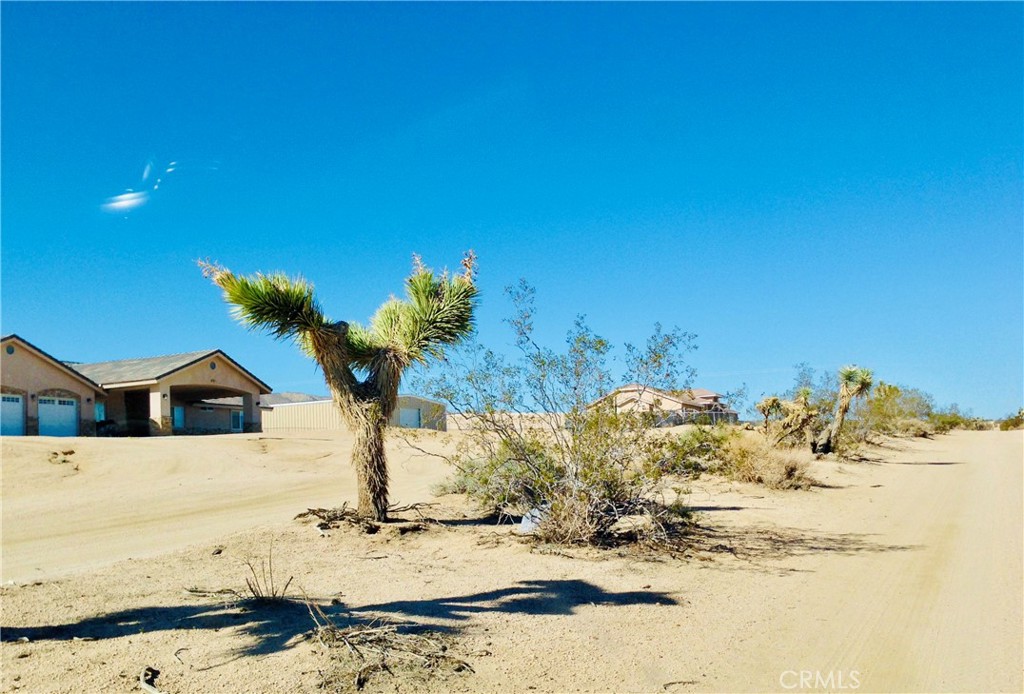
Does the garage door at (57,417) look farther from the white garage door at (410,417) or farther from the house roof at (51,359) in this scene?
the white garage door at (410,417)

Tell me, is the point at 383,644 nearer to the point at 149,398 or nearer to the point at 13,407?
the point at 13,407

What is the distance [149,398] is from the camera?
35000mm

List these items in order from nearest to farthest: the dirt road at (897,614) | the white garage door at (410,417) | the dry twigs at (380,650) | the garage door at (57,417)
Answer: the dry twigs at (380,650)
the dirt road at (897,614)
the garage door at (57,417)
the white garage door at (410,417)

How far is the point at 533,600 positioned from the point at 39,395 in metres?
29.1

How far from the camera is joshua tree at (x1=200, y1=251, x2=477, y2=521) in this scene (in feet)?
36.9

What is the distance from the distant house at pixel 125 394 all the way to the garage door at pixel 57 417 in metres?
0.04

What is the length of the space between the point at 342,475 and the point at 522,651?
57.3 ft

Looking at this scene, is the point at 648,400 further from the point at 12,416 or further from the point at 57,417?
the point at 57,417

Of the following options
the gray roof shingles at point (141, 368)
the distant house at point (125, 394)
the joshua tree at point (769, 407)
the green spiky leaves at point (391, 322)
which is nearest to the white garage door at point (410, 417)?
the distant house at point (125, 394)

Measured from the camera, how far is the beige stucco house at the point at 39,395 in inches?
1109

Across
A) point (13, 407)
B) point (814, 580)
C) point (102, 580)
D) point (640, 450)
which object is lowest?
point (814, 580)

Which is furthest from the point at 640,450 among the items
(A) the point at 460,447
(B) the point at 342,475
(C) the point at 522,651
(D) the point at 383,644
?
(B) the point at 342,475

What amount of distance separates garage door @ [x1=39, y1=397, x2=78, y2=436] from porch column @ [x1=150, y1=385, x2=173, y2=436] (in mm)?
2951

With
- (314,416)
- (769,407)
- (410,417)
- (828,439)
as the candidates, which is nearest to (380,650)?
(769,407)
